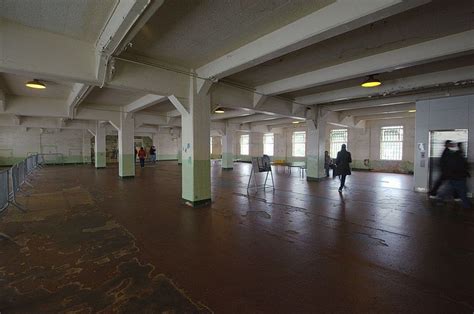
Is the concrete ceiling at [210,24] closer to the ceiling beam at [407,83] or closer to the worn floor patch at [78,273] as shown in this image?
the worn floor patch at [78,273]

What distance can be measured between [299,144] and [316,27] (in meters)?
17.4

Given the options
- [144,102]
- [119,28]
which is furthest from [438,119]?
[144,102]

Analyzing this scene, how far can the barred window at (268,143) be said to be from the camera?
22406 mm

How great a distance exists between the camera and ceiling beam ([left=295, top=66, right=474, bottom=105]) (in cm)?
570

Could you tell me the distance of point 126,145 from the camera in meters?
11.2

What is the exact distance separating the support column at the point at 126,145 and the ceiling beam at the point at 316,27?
8235mm

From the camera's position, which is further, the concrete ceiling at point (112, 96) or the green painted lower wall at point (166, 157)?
the green painted lower wall at point (166, 157)

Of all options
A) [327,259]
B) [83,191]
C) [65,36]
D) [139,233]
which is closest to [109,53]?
[65,36]

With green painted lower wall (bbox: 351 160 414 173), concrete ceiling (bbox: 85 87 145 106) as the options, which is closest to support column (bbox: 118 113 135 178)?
concrete ceiling (bbox: 85 87 145 106)

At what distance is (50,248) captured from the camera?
11.3 feet

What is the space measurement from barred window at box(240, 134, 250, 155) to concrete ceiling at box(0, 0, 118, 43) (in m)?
20.7

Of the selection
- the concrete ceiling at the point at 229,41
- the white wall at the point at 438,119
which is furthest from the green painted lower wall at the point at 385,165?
the concrete ceiling at the point at 229,41

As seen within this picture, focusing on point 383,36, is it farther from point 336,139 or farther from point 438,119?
point 336,139

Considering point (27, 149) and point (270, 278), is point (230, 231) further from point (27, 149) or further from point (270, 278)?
point (27, 149)
